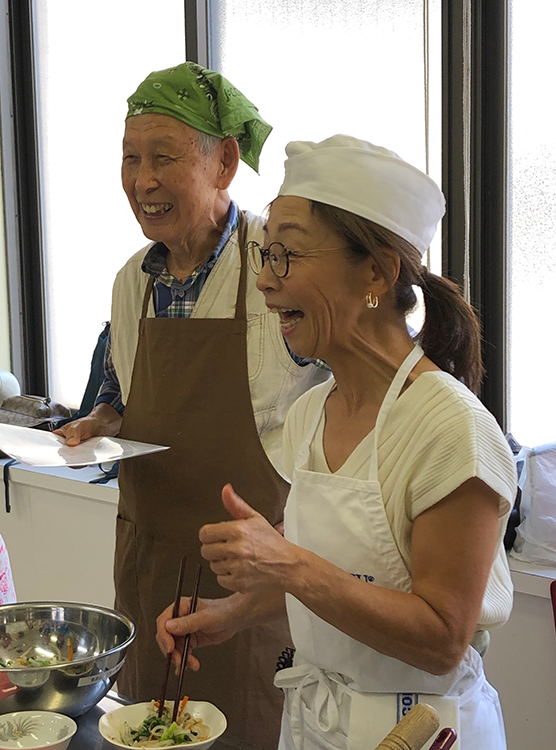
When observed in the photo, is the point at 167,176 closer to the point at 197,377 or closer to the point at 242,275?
the point at 242,275

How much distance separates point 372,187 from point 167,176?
70cm

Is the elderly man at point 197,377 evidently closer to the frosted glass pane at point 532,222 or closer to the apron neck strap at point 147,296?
the apron neck strap at point 147,296

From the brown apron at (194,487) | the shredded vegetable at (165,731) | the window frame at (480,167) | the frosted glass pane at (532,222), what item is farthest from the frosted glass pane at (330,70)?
the shredded vegetable at (165,731)

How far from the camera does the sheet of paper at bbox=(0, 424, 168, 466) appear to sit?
163 cm

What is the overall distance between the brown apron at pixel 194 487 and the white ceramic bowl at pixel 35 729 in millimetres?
665

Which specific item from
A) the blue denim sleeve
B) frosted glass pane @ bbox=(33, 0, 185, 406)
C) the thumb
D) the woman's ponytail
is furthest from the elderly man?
frosted glass pane @ bbox=(33, 0, 185, 406)

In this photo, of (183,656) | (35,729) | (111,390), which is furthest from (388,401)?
(111,390)

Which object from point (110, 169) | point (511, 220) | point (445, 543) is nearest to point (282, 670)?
point (445, 543)

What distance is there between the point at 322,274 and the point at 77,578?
2.20 metres

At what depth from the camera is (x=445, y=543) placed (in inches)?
40.5

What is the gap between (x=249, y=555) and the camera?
3.37ft

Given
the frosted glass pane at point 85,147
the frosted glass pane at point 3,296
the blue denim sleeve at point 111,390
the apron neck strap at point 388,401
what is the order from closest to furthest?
the apron neck strap at point 388,401 < the blue denim sleeve at point 111,390 < the frosted glass pane at point 85,147 < the frosted glass pane at point 3,296

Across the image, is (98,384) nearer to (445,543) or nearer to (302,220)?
(302,220)

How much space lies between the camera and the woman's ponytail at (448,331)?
122 centimetres
